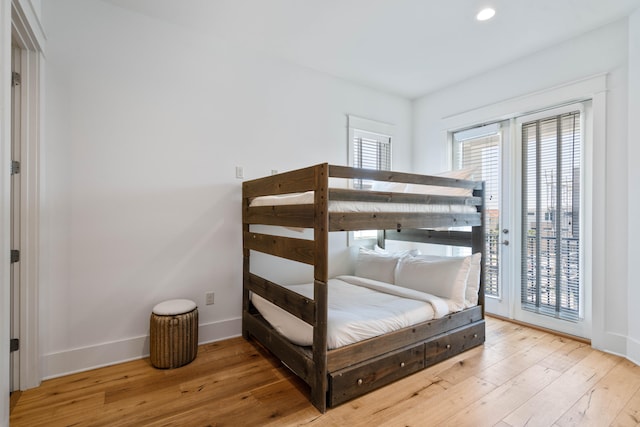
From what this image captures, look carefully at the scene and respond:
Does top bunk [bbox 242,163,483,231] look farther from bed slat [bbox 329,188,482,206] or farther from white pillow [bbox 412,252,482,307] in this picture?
white pillow [bbox 412,252,482,307]

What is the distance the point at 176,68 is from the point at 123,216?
4.12ft

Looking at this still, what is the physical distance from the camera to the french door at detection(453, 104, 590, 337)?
2.80m

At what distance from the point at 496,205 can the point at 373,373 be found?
2.39 meters

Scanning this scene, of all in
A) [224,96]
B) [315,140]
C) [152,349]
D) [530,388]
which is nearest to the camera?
[530,388]

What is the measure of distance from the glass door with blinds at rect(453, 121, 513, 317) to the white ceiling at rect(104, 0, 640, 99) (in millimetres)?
714

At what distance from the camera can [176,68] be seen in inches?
99.9

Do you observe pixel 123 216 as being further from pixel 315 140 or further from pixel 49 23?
pixel 315 140

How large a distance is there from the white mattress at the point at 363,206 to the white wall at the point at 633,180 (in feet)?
3.54

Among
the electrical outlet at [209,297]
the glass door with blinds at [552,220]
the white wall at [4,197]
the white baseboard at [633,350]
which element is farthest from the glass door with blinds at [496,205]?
the white wall at [4,197]

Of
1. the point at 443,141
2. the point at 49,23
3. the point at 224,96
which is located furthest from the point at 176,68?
the point at 443,141

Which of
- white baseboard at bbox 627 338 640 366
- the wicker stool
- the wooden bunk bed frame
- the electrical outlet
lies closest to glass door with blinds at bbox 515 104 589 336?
white baseboard at bbox 627 338 640 366

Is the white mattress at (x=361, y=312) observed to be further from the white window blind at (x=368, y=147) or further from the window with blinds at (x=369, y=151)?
the window with blinds at (x=369, y=151)

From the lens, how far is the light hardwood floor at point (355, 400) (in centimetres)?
168

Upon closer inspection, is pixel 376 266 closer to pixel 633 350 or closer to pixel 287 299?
pixel 287 299
